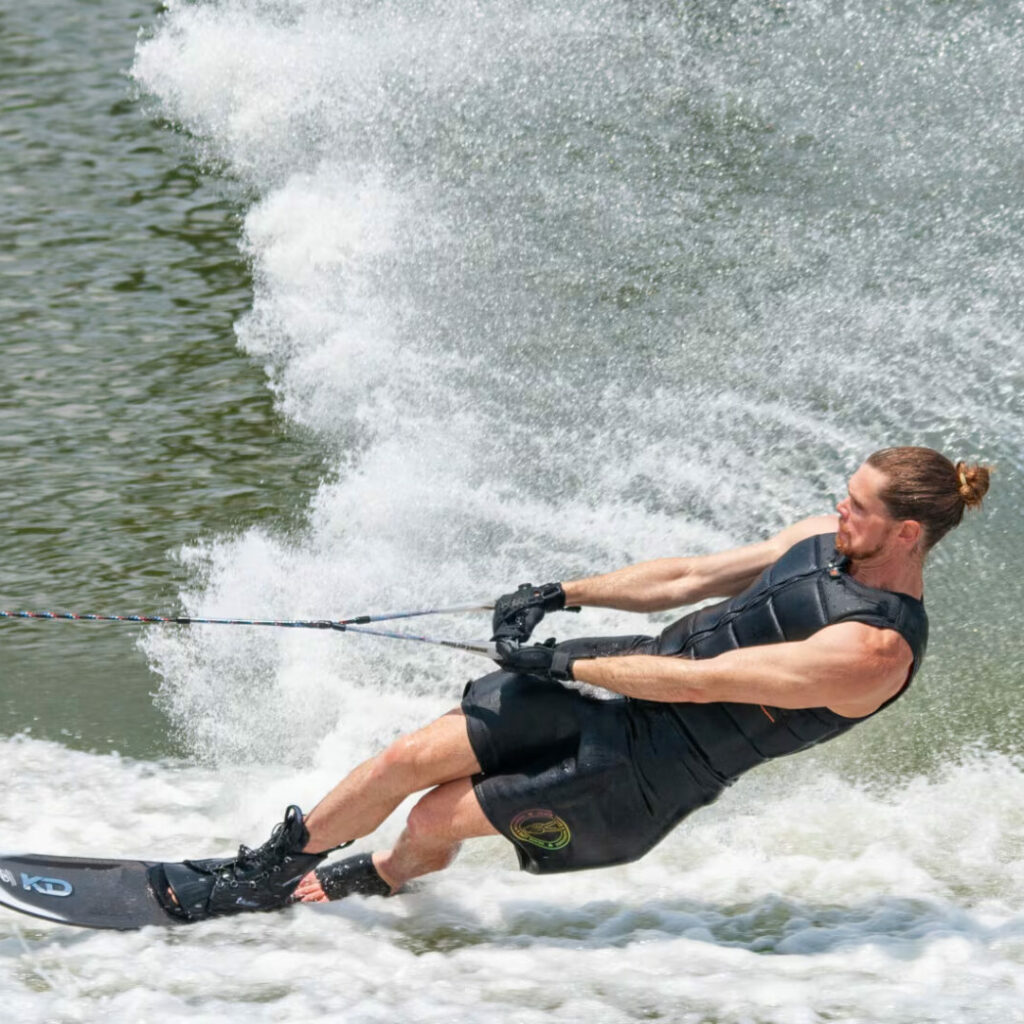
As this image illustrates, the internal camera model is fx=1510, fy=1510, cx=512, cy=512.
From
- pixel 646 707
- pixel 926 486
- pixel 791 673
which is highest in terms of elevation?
pixel 926 486

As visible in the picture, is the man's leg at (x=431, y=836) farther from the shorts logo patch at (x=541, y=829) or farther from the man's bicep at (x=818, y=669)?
the man's bicep at (x=818, y=669)

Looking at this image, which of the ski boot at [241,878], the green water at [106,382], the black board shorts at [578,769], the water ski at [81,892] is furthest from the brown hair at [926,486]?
the green water at [106,382]

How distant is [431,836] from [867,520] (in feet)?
4.35

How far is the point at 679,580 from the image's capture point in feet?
12.5

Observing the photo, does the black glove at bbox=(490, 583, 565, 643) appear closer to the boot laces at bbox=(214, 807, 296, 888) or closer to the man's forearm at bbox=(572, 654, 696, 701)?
the man's forearm at bbox=(572, 654, 696, 701)

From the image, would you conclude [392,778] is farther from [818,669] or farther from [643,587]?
[818,669]

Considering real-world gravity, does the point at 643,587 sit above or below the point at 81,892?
above

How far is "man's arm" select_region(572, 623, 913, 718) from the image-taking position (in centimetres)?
329

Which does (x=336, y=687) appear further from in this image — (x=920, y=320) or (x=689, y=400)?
(x=920, y=320)

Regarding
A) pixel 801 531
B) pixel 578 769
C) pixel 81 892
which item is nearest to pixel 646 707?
pixel 578 769

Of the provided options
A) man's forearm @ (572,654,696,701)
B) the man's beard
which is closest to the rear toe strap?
man's forearm @ (572,654,696,701)

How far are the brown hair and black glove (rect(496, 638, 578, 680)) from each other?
0.80 m

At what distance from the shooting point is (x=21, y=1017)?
10.8ft

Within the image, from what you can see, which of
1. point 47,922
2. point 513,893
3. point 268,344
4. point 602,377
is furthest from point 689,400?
point 47,922
